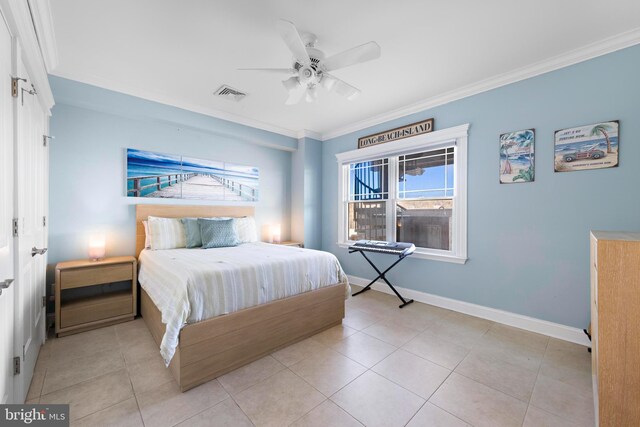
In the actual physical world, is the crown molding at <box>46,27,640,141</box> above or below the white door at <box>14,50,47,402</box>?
above

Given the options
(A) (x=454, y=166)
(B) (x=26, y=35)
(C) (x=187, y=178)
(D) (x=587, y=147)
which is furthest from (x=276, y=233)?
(D) (x=587, y=147)

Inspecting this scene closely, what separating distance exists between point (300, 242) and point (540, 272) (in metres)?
3.21

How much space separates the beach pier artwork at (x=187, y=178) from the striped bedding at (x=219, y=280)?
0.96 m

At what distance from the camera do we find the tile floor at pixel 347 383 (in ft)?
5.18

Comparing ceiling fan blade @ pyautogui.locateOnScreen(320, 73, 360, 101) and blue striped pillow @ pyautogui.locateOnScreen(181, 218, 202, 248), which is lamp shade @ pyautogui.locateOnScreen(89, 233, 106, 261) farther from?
ceiling fan blade @ pyautogui.locateOnScreen(320, 73, 360, 101)

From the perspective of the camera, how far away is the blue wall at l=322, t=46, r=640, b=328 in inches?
87.7

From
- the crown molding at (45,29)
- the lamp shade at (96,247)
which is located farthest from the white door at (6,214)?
the lamp shade at (96,247)

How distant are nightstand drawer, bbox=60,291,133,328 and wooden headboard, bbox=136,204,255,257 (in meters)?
0.61

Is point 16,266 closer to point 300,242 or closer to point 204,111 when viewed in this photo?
point 204,111

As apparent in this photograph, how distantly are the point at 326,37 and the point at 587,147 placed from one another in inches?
97.7

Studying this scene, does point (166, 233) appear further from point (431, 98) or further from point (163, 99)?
point (431, 98)

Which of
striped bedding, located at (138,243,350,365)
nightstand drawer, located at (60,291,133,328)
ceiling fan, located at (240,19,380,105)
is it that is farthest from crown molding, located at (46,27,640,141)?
nightstand drawer, located at (60,291,133,328)

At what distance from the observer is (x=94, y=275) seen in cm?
270

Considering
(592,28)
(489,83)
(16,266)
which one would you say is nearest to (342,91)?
(489,83)
